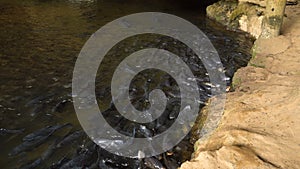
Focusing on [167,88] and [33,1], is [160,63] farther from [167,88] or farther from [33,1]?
[33,1]

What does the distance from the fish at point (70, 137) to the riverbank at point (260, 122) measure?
6.19 feet

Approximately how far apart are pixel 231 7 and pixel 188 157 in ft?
28.3

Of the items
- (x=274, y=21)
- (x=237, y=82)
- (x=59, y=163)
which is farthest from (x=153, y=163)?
(x=274, y=21)

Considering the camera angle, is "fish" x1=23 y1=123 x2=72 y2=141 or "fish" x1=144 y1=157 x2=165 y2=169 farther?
"fish" x1=23 y1=123 x2=72 y2=141

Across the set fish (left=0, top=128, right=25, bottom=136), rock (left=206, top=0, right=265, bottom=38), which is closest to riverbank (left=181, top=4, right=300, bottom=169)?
fish (left=0, top=128, right=25, bottom=136)

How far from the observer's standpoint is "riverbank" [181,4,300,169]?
3334mm

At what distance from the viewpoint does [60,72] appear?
6672 millimetres

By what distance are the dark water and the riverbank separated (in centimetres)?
80

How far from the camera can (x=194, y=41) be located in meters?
8.97

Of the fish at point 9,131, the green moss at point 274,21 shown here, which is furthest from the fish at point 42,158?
the green moss at point 274,21

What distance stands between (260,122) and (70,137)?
2.87 m

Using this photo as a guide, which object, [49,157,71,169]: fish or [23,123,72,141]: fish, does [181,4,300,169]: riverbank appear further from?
[23,123,72,141]: fish

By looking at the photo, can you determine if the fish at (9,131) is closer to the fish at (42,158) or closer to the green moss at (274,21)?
the fish at (42,158)

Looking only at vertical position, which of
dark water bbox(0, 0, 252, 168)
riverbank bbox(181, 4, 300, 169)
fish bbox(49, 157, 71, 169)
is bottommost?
dark water bbox(0, 0, 252, 168)
